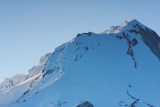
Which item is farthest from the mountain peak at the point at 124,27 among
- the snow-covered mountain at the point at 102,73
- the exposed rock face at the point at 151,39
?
the exposed rock face at the point at 151,39

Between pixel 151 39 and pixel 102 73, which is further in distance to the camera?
pixel 151 39

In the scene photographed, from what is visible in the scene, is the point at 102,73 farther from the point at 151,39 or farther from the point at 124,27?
the point at 151,39

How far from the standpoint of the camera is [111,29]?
7623 inches

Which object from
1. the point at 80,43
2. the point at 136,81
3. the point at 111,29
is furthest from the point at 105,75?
the point at 111,29

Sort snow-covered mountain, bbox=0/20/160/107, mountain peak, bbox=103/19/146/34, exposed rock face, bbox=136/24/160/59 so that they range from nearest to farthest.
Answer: snow-covered mountain, bbox=0/20/160/107 < exposed rock face, bbox=136/24/160/59 < mountain peak, bbox=103/19/146/34

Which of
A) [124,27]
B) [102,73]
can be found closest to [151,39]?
[124,27]

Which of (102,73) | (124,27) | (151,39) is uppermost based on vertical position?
(124,27)

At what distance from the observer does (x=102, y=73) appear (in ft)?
515

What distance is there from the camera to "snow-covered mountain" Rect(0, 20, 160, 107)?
14275cm

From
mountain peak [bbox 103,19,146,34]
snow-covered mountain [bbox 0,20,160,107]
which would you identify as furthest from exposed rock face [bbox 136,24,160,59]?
mountain peak [bbox 103,19,146,34]

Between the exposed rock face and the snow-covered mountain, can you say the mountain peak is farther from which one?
the exposed rock face

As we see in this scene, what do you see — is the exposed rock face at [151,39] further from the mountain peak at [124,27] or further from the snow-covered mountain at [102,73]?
the mountain peak at [124,27]

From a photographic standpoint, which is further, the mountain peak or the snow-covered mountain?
the mountain peak

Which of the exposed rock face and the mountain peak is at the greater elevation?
the mountain peak
